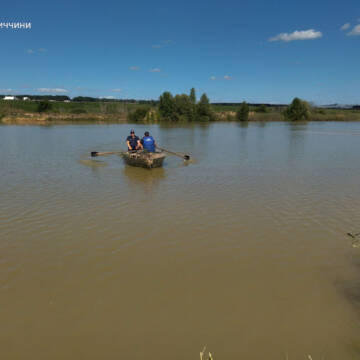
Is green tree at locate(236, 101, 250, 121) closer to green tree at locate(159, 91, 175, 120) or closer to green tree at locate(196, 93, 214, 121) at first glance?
green tree at locate(196, 93, 214, 121)

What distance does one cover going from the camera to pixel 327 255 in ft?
20.7

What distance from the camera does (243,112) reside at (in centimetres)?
8038

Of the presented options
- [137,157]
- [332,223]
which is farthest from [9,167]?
[332,223]

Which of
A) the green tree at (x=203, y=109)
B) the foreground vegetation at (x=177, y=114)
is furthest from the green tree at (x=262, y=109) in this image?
the green tree at (x=203, y=109)

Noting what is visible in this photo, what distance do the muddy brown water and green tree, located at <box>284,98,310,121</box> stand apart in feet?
256

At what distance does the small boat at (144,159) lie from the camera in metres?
15.2

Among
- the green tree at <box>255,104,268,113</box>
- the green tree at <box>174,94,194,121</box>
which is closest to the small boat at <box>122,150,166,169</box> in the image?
the green tree at <box>174,94,194,121</box>

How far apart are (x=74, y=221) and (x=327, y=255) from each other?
623 cm

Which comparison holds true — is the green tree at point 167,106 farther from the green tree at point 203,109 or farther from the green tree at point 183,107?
the green tree at point 203,109

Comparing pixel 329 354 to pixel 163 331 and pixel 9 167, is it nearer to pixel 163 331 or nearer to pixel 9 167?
pixel 163 331

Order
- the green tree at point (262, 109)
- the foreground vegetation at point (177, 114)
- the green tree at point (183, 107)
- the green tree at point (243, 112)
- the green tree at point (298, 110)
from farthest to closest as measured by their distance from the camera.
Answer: the green tree at point (262, 109) < the green tree at point (298, 110) < the green tree at point (243, 112) < the green tree at point (183, 107) < the foreground vegetation at point (177, 114)

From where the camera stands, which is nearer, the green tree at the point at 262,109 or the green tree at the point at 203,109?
the green tree at the point at 203,109

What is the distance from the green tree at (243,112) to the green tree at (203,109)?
876 cm

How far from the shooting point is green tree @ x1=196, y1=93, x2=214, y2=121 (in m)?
76.6
